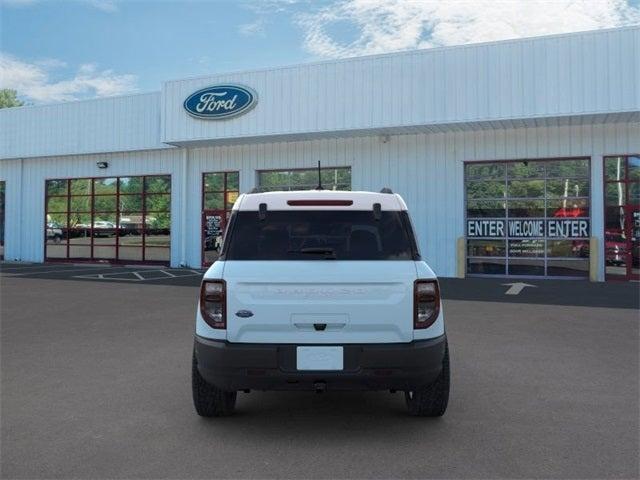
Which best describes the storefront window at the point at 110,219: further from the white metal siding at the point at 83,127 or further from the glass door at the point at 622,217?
the glass door at the point at 622,217

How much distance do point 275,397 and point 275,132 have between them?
13794mm

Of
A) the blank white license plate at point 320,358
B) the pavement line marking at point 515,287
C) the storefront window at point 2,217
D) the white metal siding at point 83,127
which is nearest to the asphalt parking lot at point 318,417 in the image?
the blank white license plate at point 320,358

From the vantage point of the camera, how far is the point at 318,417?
4543mm

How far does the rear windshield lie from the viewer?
4.03 m

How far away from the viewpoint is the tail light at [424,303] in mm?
3859

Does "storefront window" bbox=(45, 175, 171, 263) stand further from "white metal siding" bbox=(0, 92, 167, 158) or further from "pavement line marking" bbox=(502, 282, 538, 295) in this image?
"pavement line marking" bbox=(502, 282, 538, 295)

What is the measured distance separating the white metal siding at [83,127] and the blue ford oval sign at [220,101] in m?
2.76

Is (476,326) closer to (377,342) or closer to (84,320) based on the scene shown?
(377,342)

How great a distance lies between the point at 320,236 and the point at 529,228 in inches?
560

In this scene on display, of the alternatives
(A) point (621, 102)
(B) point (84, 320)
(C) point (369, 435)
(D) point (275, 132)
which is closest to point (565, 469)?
(C) point (369, 435)

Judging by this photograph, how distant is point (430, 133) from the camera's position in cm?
1738

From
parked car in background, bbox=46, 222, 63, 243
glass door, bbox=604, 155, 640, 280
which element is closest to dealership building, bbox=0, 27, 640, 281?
glass door, bbox=604, 155, 640, 280

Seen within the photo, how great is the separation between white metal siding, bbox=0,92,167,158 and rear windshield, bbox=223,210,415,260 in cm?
1815

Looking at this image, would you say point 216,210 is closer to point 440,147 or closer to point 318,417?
point 440,147
